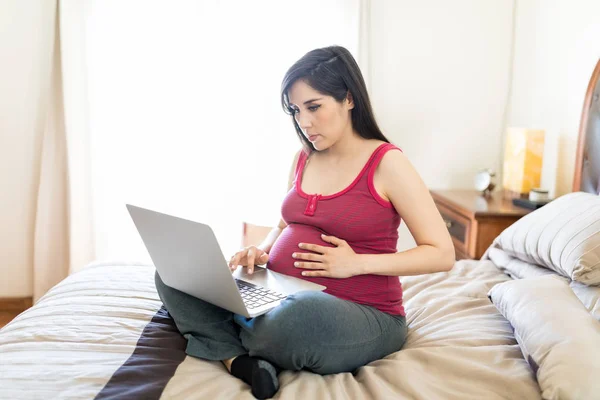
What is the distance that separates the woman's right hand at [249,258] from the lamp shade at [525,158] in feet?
4.70

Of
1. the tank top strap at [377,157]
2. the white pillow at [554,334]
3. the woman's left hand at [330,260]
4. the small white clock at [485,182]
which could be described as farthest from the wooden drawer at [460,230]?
the woman's left hand at [330,260]

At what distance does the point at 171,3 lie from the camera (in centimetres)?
290

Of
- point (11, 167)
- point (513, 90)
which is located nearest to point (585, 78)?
point (513, 90)

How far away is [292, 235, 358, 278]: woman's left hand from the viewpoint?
1369mm

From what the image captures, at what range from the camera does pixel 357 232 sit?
1442 mm

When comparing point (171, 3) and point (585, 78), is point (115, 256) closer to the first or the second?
point (171, 3)

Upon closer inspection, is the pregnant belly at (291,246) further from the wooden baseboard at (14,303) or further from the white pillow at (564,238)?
the wooden baseboard at (14,303)

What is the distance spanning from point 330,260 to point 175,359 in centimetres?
41

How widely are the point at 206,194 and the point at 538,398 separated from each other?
2.19 metres

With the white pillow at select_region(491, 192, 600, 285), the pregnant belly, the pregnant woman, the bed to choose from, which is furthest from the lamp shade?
the pregnant belly

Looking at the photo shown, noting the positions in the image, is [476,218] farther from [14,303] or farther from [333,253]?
[14,303]

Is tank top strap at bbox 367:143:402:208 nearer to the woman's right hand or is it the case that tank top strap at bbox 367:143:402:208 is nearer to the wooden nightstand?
the woman's right hand

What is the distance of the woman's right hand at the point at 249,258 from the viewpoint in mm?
1501

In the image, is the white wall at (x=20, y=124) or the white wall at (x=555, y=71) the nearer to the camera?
the white wall at (x=555, y=71)
